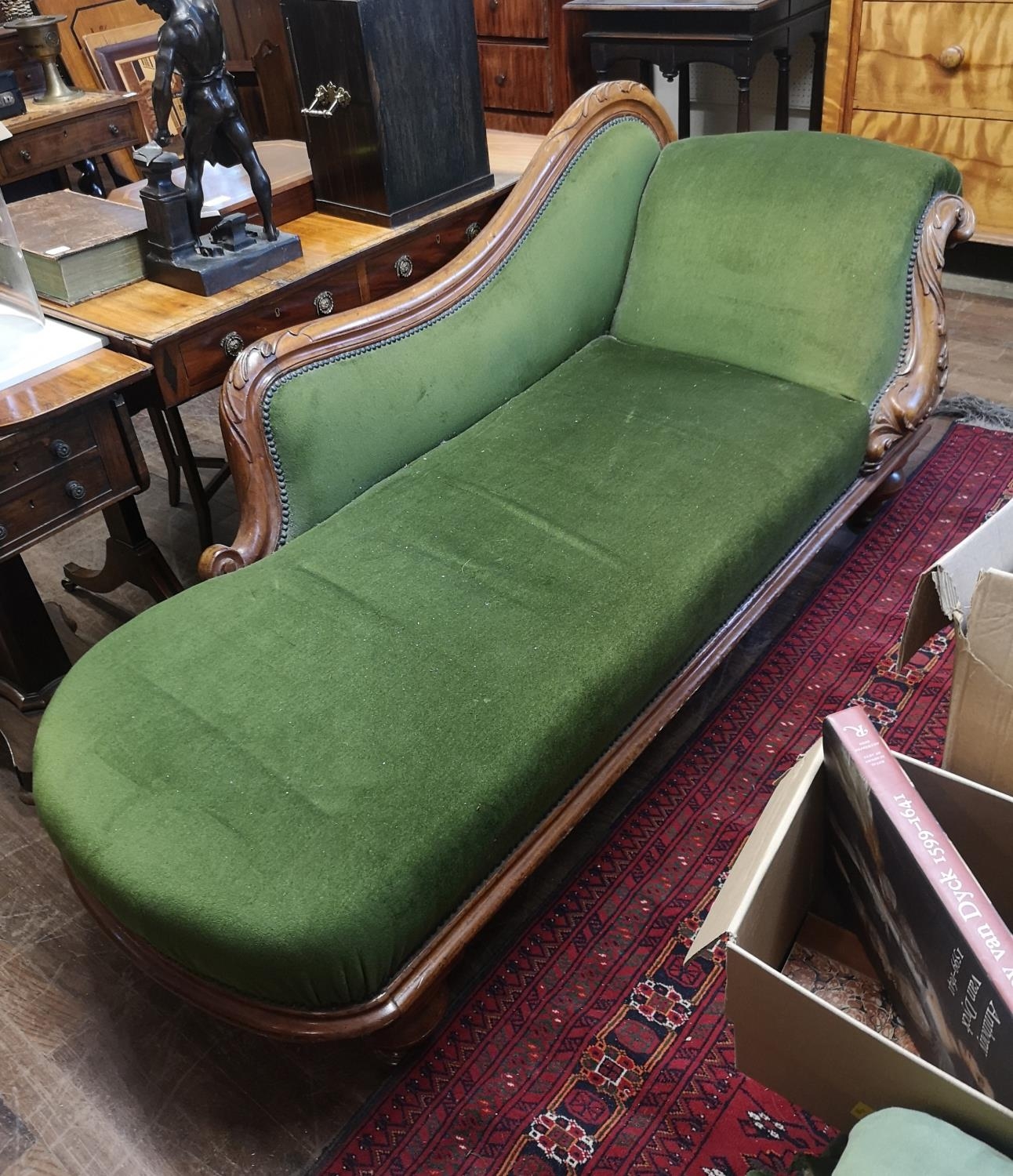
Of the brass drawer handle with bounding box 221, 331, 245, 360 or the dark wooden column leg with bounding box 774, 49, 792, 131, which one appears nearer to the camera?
the brass drawer handle with bounding box 221, 331, 245, 360

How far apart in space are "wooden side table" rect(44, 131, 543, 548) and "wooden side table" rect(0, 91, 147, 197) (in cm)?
143

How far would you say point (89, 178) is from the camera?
2994 millimetres

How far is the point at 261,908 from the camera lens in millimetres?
963

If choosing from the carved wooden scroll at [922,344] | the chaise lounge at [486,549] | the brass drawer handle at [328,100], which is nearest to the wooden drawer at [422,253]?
the chaise lounge at [486,549]

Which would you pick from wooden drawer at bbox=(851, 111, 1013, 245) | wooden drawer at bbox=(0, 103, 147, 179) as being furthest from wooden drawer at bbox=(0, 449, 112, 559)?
wooden drawer at bbox=(851, 111, 1013, 245)

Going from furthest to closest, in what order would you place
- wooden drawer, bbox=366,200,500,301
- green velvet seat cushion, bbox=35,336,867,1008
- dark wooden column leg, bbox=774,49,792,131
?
dark wooden column leg, bbox=774,49,792,131 → wooden drawer, bbox=366,200,500,301 → green velvet seat cushion, bbox=35,336,867,1008

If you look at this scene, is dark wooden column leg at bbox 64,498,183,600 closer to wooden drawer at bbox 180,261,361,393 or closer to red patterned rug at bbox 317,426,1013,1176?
wooden drawer at bbox 180,261,361,393

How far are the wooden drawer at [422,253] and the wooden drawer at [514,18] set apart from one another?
172 cm

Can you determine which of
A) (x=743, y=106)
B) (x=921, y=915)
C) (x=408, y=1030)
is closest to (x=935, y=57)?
(x=743, y=106)

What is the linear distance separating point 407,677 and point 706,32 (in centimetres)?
244

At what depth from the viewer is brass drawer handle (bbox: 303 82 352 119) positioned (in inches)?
64.2

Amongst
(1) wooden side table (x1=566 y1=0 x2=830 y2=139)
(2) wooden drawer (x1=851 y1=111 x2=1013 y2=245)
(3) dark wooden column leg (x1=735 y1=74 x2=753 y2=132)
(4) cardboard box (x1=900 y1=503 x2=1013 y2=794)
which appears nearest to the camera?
(4) cardboard box (x1=900 y1=503 x2=1013 y2=794)

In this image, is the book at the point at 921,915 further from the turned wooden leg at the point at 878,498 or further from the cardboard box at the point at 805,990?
the turned wooden leg at the point at 878,498

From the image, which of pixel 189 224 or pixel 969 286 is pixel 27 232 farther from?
pixel 969 286
